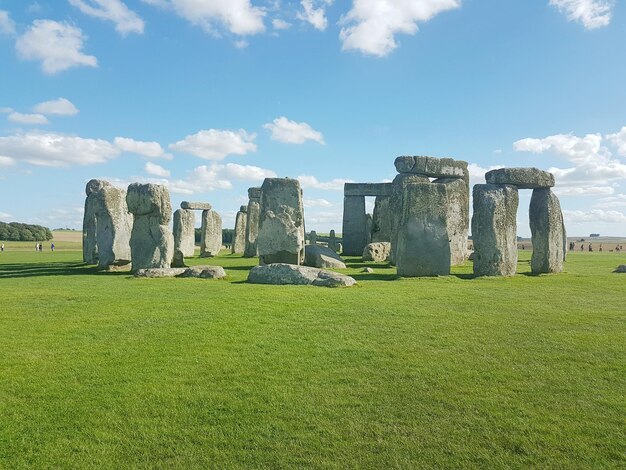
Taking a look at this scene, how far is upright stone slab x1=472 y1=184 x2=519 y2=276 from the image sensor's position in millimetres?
13609

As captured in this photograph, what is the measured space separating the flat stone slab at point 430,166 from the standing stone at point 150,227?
29.5 feet

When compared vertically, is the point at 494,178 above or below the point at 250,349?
above

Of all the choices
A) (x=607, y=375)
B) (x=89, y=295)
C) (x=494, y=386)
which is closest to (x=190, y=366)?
(x=494, y=386)

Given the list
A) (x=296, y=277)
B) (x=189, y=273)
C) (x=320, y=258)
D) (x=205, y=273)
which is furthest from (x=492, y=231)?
(x=189, y=273)

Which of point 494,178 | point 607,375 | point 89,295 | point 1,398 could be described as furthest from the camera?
point 494,178

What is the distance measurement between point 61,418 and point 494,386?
12.3 feet

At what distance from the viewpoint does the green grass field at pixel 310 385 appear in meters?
3.62

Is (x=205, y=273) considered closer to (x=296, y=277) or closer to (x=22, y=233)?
(x=296, y=277)

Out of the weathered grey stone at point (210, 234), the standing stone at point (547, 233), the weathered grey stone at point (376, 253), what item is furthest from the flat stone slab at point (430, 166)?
the weathered grey stone at point (210, 234)

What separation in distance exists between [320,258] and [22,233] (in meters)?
43.4

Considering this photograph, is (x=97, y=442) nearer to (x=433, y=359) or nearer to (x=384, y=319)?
(x=433, y=359)

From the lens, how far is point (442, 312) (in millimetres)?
8031

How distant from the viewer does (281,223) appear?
16188 mm

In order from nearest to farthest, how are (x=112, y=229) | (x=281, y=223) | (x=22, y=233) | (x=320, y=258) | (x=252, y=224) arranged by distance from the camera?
(x=112, y=229) → (x=281, y=223) → (x=320, y=258) → (x=252, y=224) → (x=22, y=233)
